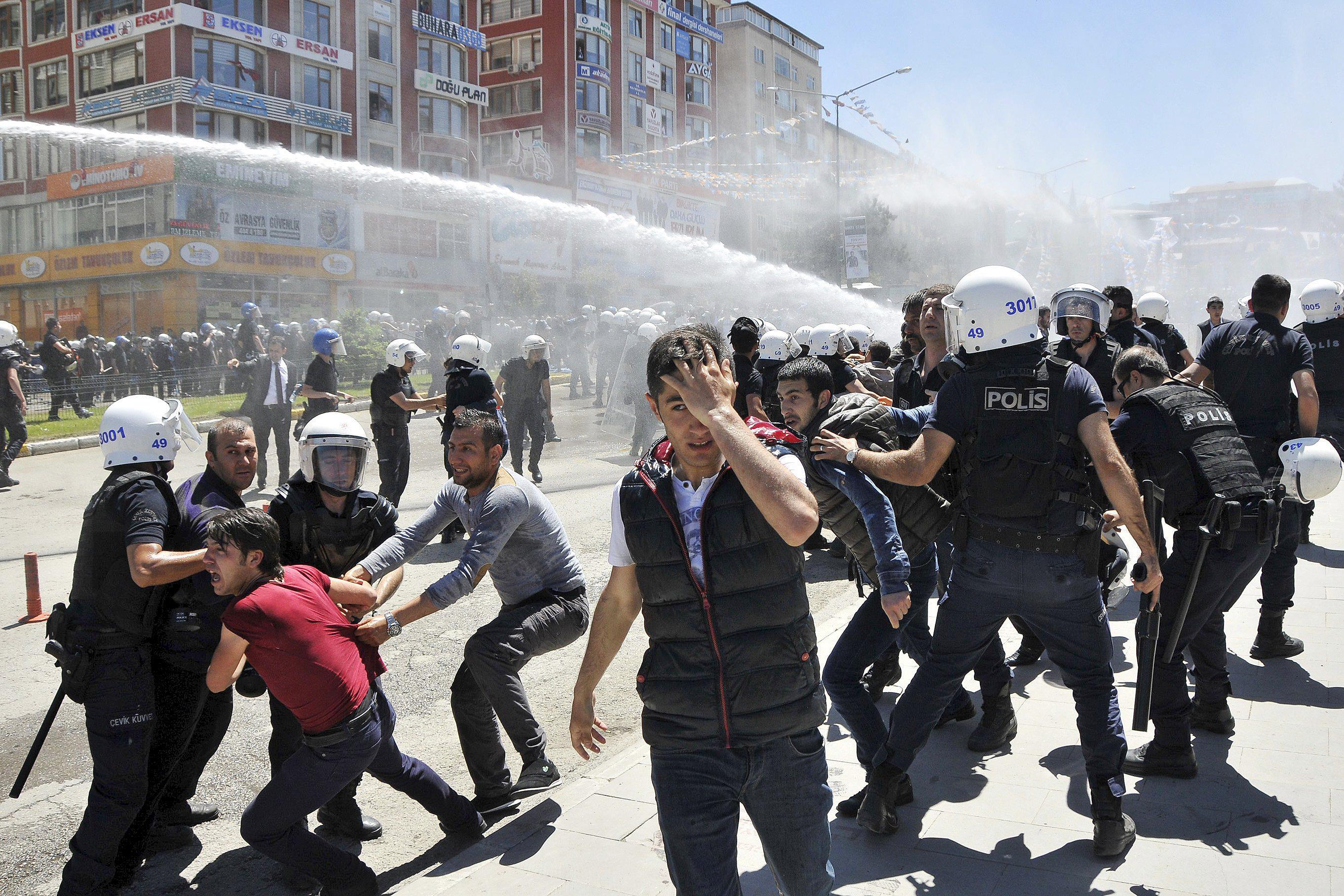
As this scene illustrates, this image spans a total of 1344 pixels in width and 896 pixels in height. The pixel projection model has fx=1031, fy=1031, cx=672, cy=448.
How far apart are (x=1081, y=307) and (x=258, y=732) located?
16.2 feet

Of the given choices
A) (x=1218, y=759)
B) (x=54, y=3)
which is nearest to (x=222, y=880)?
(x=1218, y=759)

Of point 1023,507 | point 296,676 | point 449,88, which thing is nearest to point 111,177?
point 449,88

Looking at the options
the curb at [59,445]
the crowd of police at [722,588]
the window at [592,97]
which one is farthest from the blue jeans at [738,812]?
the window at [592,97]

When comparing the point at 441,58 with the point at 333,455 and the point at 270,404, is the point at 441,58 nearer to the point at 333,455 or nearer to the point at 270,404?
the point at 270,404

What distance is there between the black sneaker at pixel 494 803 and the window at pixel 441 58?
44.5 m

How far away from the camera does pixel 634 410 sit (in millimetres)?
15398

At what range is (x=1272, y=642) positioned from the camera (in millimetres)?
5402

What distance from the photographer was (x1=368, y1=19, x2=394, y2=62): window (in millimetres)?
41312

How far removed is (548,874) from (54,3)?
150ft

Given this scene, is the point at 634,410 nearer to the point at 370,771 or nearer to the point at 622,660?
the point at 622,660

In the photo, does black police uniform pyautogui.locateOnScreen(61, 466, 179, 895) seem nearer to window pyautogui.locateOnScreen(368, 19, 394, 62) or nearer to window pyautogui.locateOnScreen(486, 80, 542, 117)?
window pyautogui.locateOnScreen(368, 19, 394, 62)

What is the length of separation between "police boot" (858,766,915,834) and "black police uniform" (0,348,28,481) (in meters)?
12.7

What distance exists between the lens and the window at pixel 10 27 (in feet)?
131

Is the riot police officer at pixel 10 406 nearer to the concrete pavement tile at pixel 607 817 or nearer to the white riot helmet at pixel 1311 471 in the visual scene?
the concrete pavement tile at pixel 607 817
